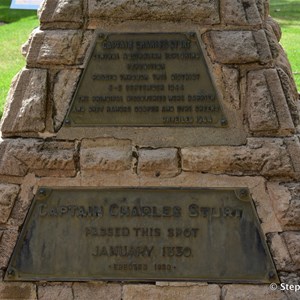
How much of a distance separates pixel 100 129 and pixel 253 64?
38.7 inches

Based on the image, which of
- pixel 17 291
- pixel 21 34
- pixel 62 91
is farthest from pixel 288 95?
pixel 21 34

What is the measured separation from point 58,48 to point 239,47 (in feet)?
3.50

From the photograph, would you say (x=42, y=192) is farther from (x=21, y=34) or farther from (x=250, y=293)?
(x=21, y=34)

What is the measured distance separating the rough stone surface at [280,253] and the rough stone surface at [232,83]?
0.81m

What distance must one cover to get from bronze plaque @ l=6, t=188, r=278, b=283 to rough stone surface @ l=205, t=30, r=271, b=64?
77 centimetres

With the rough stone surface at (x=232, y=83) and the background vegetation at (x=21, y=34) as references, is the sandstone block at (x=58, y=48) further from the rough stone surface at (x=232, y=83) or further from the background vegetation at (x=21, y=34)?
the background vegetation at (x=21, y=34)

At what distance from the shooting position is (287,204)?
3.42 m

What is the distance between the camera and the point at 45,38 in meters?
3.59

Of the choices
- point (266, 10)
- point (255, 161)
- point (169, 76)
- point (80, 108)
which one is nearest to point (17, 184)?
point (80, 108)

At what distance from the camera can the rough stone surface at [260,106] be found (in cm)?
346

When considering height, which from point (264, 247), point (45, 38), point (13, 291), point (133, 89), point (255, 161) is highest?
point (45, 38)

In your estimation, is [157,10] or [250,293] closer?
[250,293]

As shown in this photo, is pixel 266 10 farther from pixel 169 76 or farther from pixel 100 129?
Result: pixel 100 129

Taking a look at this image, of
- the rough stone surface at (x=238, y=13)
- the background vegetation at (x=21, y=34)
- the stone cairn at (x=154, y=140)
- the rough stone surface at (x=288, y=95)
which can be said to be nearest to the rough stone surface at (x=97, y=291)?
the stone cairn at (x=154, y=140)
